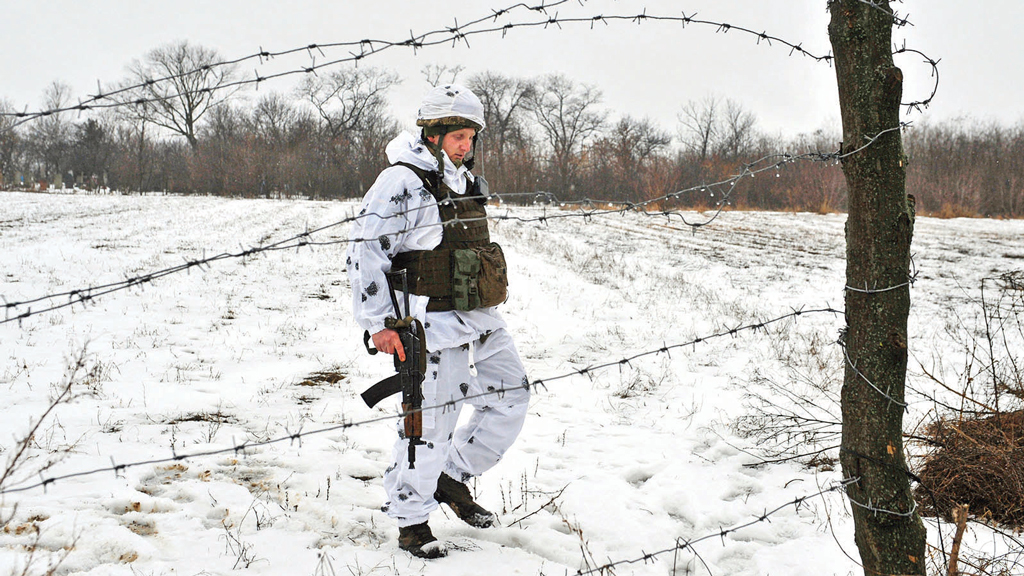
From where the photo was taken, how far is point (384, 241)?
291 cm

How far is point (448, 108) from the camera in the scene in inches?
119

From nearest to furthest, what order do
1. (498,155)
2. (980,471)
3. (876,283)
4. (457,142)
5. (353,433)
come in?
(876,283)
(457,142)
(980,471)
(353,433)
(498,155)

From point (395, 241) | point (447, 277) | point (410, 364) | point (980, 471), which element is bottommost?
point (980, 471)

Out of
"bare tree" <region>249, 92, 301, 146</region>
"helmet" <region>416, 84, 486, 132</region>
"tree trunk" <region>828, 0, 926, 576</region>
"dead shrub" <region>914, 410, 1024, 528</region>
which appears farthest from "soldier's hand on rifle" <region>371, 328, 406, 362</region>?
"bare tree" <region>249, 92, 301, 146</region>

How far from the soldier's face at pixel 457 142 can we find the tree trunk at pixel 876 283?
5.16 feet

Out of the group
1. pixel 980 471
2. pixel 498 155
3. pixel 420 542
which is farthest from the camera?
pixel 498 155

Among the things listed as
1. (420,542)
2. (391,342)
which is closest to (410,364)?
(391,342)

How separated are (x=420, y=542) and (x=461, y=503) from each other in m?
0.38

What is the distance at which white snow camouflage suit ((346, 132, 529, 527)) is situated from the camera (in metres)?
2.91

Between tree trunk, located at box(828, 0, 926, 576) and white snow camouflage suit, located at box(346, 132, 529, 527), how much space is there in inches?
52.7

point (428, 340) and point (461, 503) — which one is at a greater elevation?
point (428, 340)

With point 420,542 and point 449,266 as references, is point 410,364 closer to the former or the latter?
point 449,266

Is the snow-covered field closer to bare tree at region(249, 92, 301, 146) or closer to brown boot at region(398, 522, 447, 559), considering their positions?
brown boot at region(398, 522, 447, 559)

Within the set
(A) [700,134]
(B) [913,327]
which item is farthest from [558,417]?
(A) [700,134]
